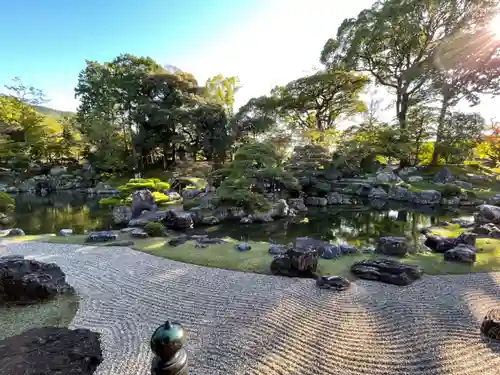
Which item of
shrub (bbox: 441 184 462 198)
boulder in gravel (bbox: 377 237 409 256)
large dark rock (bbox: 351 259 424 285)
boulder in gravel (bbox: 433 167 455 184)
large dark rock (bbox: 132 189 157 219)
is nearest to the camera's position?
large dark rock (bbox: 351 259 424 285)

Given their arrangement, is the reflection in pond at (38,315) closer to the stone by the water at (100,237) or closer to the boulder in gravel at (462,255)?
the stone by the water at (100,237)

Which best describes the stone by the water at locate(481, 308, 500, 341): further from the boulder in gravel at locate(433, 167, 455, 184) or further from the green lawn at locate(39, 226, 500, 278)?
the boulder in gravel at locate(433, 167, 455, 184)

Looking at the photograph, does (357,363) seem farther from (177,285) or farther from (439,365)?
(177,285)

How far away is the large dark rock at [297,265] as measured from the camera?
5.24 m

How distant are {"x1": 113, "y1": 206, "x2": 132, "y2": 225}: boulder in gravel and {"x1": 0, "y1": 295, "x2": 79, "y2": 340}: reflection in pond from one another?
7840mm

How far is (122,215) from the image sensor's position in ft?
39.9

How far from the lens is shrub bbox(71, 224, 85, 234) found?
1059 centimetres

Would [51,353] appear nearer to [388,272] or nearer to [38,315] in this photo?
[38,315]

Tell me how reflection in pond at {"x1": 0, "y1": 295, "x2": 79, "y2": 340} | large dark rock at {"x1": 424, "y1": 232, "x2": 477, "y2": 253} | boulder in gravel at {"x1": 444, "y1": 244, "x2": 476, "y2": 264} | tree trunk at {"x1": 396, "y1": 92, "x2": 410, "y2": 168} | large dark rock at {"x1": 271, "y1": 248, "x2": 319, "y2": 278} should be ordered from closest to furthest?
reflection in pond at {"x1": 0, "y1": 295, "x2": 79, "y2": 340}, large dark rock at {"x1": 271, "y1": 248, "x2": 319, "y2": 278}, boulder in gravel at {"x1": 444, "y1": 244, "x2": 476, "y2": 264}, large dark rock at {"x1": 424, "y1": 232, "x2": 477, "y2": 253}, tree trunk at {"x1": 396, "y1": 92, "x2": 410, "y2": 168}

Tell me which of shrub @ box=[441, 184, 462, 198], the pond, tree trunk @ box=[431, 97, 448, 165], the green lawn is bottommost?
the pond

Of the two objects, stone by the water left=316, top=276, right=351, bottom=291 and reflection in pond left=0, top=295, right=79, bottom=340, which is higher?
stone by the water left=316, top=276, right=351, bottom=291

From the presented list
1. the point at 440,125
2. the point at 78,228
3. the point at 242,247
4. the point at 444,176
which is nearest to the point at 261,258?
the point at 242,247

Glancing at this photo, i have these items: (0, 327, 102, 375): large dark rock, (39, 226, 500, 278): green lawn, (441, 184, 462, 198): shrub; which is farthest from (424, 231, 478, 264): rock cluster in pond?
(441, 184, 462, 198): shrub

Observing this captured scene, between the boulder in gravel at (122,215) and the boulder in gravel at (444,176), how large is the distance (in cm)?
1777
